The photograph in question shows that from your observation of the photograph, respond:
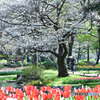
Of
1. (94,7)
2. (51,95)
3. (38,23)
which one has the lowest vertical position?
(51,95)

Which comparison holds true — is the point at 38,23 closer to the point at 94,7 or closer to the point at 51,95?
the point at 94,7

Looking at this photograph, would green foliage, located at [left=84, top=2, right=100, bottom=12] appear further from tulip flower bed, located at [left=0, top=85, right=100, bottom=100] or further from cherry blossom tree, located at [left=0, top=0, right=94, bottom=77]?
tulip flower bed, located at [left=0, top=85, right=100, bottom=100]

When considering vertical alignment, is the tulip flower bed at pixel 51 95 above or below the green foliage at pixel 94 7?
below

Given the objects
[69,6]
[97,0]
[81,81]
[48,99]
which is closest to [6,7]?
[69,6]

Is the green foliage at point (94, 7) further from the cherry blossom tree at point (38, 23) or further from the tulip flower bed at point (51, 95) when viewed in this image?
the tulip flower bed at point (51, 95)

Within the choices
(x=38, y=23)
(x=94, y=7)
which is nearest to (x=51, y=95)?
(x=94, y=7)

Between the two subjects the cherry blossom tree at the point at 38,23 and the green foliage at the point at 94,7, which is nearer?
the green foliage at the point at 94,7

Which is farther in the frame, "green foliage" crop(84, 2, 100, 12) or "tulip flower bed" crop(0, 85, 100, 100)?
"green foliage" crop(84, 2, 100, 12)

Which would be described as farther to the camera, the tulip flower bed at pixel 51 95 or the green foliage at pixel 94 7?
the green foliage at pixel 94 7

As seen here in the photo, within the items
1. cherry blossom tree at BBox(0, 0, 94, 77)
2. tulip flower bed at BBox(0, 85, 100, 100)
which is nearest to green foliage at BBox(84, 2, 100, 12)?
cherry blossom tree at BBox(0, 0, 94, 77)

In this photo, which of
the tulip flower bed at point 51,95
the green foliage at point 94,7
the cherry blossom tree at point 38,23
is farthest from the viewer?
the cherry blossom tree at point 38,23

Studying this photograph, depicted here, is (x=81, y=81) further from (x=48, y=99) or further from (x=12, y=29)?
(x=48, y=99)

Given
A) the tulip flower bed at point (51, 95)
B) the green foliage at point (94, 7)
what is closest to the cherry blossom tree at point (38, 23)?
the green foliage at point (94, 7)

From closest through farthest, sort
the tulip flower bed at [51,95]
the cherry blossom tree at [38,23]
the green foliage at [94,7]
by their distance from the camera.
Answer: the tulip flower bed at [51,95], the green foliage at [94,7], the cherry blossom tree at [38,23]
